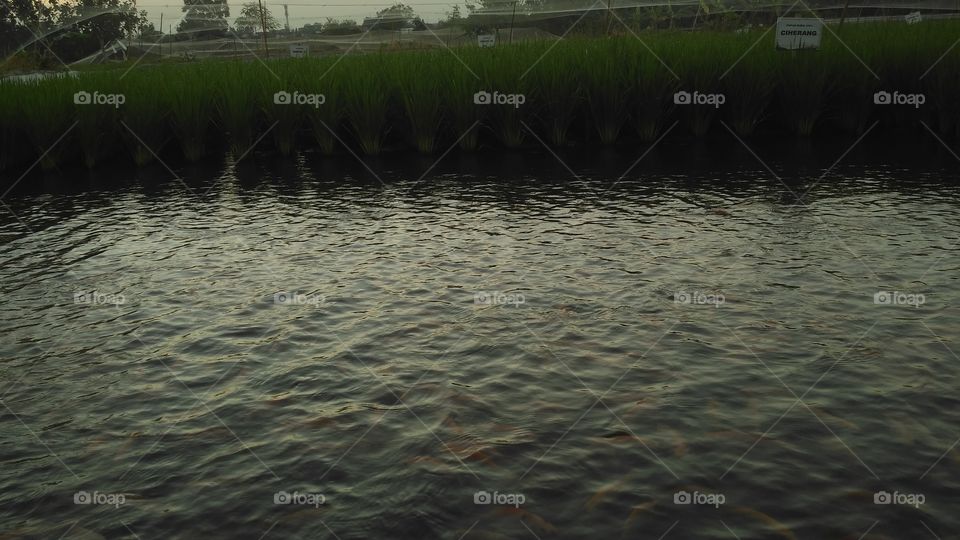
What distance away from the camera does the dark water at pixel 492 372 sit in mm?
4141

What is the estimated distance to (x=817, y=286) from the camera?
23.2ft

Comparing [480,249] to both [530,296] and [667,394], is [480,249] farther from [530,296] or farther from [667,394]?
[667,394]

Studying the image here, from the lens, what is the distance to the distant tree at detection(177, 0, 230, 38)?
31.3 m

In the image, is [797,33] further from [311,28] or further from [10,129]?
[311,28]

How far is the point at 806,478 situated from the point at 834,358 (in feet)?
5.24

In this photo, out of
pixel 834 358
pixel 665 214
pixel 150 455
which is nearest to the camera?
pixel 150 455

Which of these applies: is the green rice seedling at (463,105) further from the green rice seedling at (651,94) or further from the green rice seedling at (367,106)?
the green rice seedling at (651,94)

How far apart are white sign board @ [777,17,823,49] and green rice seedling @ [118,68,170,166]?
1019cm

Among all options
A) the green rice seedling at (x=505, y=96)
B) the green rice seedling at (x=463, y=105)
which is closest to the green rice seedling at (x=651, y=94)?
the green rice seedling at (x=505, y=96)

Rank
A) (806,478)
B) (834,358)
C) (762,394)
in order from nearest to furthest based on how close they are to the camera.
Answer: (806,478) < (762,394) < (834,358)

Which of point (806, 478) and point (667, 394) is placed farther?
point (667, 394)

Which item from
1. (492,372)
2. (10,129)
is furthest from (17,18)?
(492,372)

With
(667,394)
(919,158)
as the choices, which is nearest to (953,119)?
(919,158)

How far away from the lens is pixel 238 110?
558 inches
